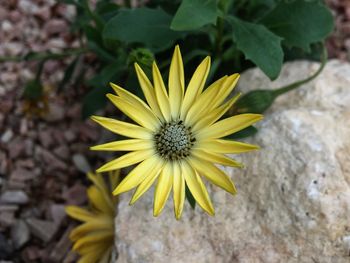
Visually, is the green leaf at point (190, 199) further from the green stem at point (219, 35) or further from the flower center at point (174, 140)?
the green stem at point (219, 35)

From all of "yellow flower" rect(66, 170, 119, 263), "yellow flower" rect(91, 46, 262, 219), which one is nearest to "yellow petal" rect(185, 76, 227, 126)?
"yellow flower" rect(91, 46, 262, 219)

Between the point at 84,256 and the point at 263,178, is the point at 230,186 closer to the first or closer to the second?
the point at 263,178

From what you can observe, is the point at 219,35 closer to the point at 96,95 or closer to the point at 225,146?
the point at 96,95

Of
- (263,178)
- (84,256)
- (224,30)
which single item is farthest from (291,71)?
(84,256)

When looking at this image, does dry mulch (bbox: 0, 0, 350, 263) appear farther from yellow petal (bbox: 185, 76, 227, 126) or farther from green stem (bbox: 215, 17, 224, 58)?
yellow petal (bbox: 185, 76, 227, 126)

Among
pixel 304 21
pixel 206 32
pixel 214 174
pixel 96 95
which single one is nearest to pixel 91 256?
pixel 96 95
